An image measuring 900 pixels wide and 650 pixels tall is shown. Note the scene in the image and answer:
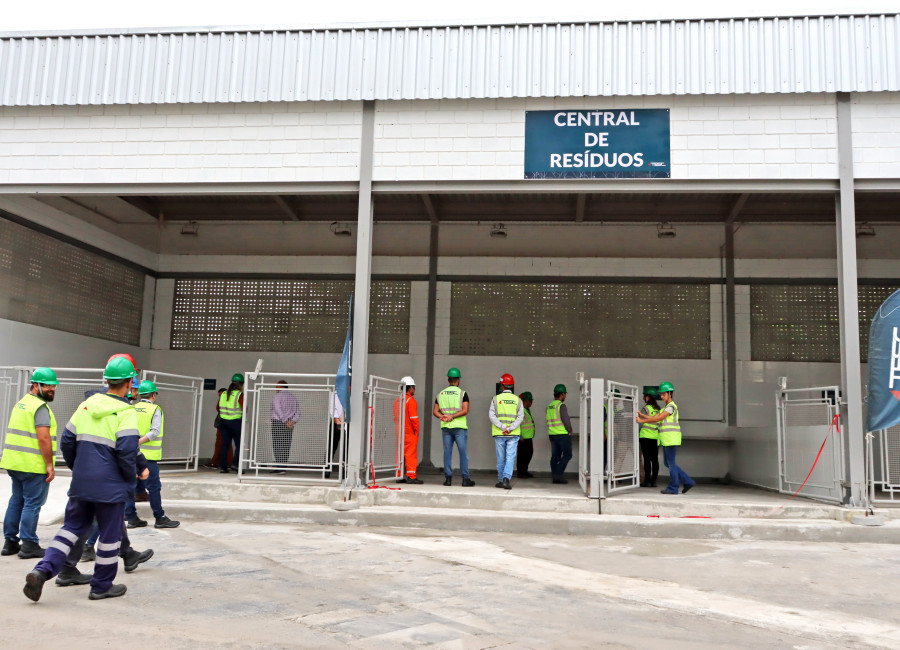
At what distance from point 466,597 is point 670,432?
642cm

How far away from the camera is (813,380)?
15141mm

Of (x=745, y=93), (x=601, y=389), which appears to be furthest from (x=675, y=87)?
(x=601, y=389)

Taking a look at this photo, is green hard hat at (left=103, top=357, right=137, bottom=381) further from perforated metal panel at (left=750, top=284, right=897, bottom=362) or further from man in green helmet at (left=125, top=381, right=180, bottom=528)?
perforated metal panel at (left=750, top=284, right=897, bottom=362)

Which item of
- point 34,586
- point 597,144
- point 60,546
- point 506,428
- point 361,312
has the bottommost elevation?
point 34,586

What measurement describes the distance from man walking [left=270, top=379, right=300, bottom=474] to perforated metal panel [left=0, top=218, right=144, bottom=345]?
209 inches

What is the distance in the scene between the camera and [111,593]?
5.65 m

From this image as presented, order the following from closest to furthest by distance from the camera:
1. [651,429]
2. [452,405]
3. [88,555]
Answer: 1. [88,555]
2. [452,405]
3. [651,429]

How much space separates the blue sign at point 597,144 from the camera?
1076 centimetres

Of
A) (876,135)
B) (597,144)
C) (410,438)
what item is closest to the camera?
(876,135)

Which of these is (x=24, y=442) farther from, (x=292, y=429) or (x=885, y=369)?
(x=885, y=369)

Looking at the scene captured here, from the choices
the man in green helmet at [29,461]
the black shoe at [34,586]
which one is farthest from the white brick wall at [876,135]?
the black shoe at [34,586]

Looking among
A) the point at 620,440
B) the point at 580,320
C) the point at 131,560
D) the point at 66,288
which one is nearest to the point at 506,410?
the point at 620,440

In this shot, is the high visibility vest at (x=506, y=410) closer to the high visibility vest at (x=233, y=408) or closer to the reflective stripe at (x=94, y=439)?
the high visibility vest at (x=233, y=408)

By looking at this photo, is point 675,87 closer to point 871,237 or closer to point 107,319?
point 871,237
